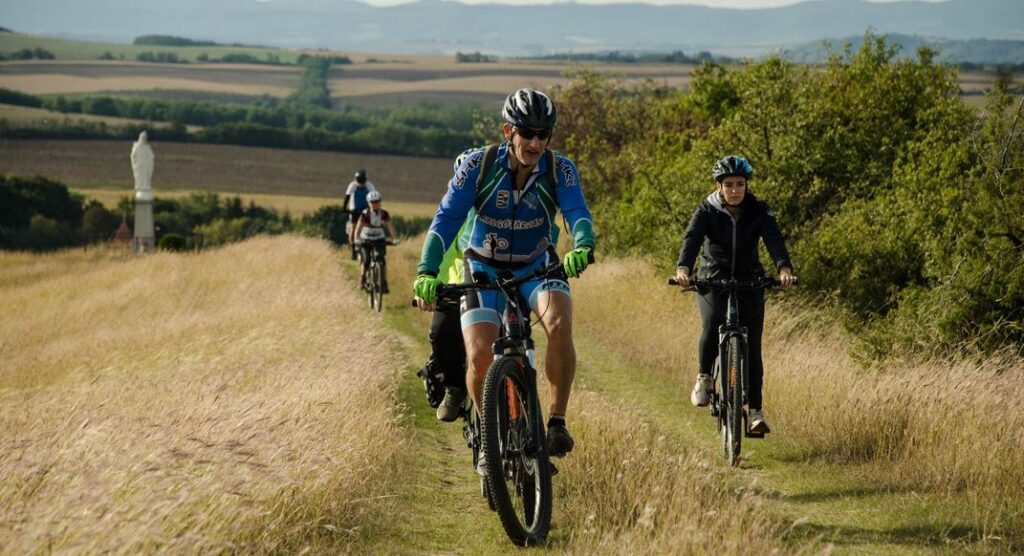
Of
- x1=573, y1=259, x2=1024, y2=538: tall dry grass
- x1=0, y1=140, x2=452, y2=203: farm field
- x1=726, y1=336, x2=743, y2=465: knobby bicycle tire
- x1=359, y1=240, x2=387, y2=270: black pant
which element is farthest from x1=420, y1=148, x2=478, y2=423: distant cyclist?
x1=0, y1=140, x2=452, y2=203: farm field

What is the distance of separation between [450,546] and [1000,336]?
730 centimetres

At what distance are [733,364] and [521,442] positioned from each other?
9.98 ft

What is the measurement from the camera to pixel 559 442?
6.79m

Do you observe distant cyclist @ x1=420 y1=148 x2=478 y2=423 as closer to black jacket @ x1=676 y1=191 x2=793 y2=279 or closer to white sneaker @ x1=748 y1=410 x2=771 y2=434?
black jacket @ x1=676 y1=191 x2=793 y2=279

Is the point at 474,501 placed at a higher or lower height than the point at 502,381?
lower

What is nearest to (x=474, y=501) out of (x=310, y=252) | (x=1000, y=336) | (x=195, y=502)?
(x=195, y=502)

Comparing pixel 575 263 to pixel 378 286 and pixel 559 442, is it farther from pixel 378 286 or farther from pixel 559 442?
pixel 378 286

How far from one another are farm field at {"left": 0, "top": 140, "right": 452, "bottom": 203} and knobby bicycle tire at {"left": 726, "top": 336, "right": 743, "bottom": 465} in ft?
336

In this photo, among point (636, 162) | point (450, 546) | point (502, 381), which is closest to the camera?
point (502, 381)

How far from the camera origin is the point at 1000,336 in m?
12.0

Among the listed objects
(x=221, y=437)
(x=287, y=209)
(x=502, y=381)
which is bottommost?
(x=287, y=209)

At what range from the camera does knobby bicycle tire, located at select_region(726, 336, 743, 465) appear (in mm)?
9008

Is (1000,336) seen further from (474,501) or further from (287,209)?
(287,209)

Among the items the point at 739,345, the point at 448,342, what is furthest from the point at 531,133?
the point at 739,345
